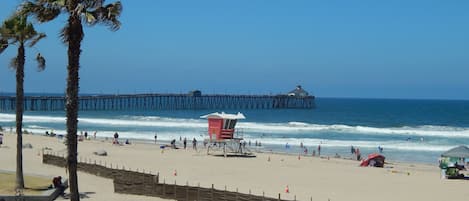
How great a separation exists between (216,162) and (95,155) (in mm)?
6625

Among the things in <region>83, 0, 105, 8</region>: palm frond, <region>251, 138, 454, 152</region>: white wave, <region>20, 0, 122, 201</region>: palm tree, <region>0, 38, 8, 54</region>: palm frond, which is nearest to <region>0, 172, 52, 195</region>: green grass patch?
<region>0, 38, 8, 54</region>: palm frond

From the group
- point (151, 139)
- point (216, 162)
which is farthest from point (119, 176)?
Answer: point (151, 139)

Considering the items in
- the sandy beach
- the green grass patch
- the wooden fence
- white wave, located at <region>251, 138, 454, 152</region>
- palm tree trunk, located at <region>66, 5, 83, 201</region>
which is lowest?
white wave, located at <region>251, 138, 454, 152</region>

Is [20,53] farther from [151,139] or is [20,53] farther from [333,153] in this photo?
[151,139]

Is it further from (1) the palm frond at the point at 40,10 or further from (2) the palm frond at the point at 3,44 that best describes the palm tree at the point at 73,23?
(2) the palm frond at the point at 3,44

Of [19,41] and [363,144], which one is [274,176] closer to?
[19,41]

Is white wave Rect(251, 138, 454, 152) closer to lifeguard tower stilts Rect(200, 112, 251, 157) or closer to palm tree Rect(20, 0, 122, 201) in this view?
lifeguard tower stilts Rect(200, 112, 251, 157)

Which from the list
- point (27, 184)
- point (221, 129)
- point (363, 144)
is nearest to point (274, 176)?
point (221, 129)

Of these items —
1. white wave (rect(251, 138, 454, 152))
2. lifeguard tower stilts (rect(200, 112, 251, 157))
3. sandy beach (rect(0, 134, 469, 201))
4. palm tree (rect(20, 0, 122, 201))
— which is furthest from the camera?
white wave (rect(251, 138, 454, 152))

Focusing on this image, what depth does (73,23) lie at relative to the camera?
34.4 ft

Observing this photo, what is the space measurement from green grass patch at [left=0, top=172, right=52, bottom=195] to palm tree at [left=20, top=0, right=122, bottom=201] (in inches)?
279

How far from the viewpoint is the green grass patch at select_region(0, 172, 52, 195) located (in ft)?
56.7

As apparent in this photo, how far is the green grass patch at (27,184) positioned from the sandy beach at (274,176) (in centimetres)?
123

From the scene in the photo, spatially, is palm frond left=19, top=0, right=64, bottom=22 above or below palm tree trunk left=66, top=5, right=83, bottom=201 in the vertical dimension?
above
